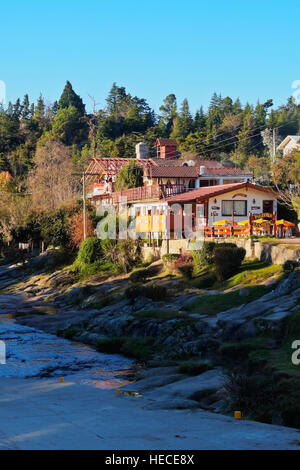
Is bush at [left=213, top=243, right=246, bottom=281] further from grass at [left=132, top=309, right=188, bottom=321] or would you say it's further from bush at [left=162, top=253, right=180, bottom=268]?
bush at [left=162, top=253, right=180, bottom=268]

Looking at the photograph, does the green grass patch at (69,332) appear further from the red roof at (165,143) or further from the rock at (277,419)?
the red roof at (165,143)

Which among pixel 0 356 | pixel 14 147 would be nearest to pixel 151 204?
pixel 0 356

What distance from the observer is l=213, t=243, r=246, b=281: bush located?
39906 millimetres

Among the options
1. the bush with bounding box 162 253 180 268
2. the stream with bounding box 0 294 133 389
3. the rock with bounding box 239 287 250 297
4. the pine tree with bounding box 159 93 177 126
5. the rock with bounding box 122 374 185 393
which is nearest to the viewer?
the rock with bounding box 122 374 185 393

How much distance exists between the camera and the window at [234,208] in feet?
178

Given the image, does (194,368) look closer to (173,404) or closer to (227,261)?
(173,404)

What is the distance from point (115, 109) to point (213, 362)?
141708 millimetres

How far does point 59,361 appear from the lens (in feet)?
96.0

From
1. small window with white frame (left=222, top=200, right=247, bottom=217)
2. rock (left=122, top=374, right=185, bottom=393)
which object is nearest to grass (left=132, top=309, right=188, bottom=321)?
rock (left=122, top=374, right=185, bottom=393)

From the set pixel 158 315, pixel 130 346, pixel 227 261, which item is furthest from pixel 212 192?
pixel 130 346

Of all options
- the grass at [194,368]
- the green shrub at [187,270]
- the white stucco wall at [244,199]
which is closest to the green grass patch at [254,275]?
the green shrub at [187,270]

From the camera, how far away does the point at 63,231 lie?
66188mm

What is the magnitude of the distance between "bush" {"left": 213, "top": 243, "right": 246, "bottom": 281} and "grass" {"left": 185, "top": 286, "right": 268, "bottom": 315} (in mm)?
4308
